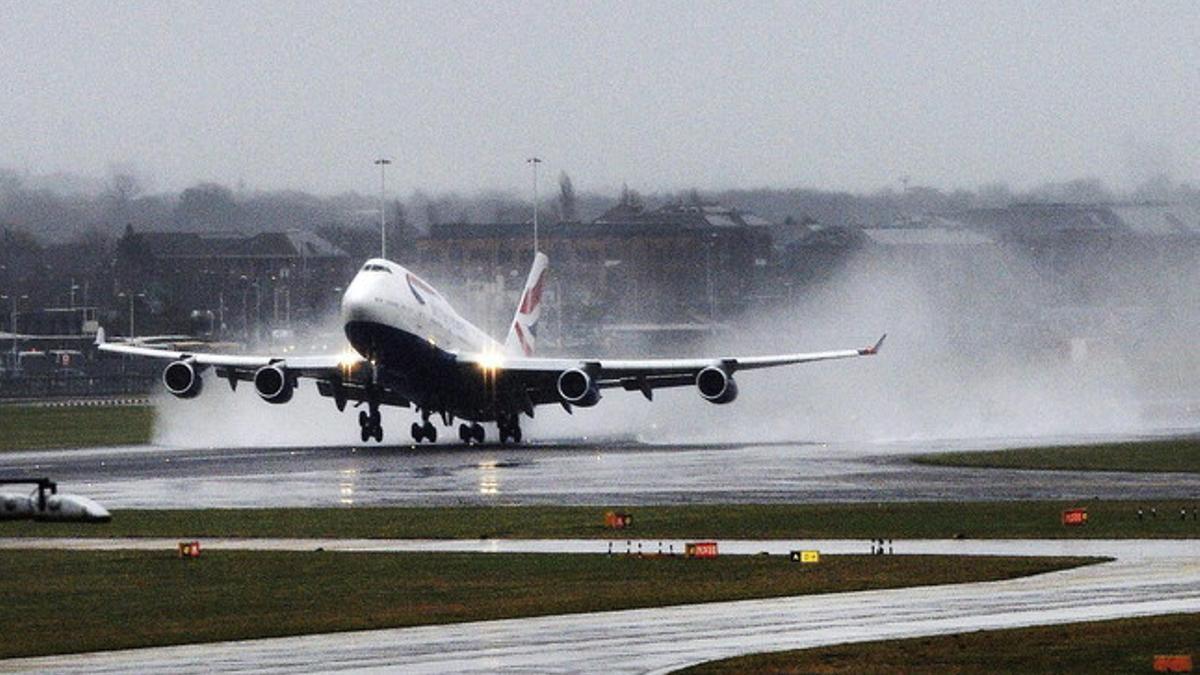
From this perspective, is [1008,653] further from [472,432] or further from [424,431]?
[424,431]

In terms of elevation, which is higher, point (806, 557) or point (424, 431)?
point (424, 431)

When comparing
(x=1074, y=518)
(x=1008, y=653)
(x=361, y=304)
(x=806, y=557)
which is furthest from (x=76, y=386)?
(x=1008, y=653)

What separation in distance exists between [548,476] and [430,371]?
58.8 ft

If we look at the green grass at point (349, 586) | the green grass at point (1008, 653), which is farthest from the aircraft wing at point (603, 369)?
the green grass at point (1008, 653)

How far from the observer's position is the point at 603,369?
101m

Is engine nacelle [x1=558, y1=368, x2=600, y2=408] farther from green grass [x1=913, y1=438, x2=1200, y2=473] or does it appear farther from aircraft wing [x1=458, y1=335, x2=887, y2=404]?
green grass [x1=913, y1=438, x2=1200, y2=473]

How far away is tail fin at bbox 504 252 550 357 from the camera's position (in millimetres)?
111875

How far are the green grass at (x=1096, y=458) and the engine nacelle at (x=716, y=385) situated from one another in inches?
531

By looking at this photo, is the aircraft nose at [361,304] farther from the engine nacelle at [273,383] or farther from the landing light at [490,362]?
the engine nacelle at [273,383]

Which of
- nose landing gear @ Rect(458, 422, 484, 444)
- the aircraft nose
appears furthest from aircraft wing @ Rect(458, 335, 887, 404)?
the aircraft nose

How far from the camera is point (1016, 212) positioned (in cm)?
19825

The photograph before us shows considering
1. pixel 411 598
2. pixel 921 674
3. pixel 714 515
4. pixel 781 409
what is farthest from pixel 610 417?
pixel 921 674

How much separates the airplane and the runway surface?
169ft

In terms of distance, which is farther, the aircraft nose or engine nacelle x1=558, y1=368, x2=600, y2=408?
engine nacelle x1=558, y1=368, x2=600, y2=408
